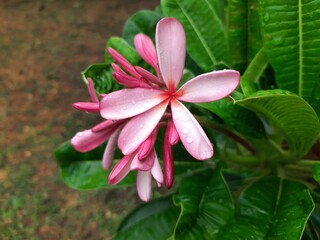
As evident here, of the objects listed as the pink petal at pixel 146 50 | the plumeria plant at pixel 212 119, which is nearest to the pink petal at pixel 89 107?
the plumeria plant at pixel 212 119

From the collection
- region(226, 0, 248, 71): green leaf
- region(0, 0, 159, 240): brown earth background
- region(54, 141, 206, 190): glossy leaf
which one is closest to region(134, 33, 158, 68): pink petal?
region(226, 0, 248, 71): green leaf

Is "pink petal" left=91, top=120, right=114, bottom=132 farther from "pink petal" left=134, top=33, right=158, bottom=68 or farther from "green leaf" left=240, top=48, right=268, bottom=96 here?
"green leaf" left=240, top=48, right=268, bottom=96

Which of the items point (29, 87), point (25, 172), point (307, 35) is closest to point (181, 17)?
point (307, 35)

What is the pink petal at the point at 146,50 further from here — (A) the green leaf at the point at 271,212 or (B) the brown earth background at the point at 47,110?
(B) the brown earth background at the point at 47,110

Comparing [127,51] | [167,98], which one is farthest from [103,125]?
[127,51]

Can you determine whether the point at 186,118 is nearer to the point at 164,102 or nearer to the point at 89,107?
the point at 164,102

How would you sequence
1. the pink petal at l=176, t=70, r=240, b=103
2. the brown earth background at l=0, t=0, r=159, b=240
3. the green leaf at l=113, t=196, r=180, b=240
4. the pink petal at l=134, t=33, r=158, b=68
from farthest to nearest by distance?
the brown earth background at l=0, t=0, r=159, b=240 → the green leaf at l=113, t=196, r=180, b=240 → the pink petal at l=134, t=33, r=158, b=68 → the pink petal at l=176, t=70, r=240, b=103

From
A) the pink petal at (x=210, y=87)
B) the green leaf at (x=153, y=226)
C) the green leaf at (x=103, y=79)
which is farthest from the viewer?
the green leaf at (x=153, y=226)
